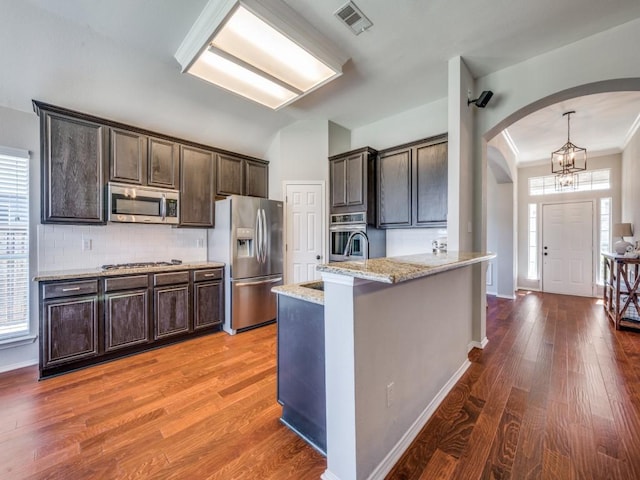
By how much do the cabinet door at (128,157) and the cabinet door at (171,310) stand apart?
4.35 ft

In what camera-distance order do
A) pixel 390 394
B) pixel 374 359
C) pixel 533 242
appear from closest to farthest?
pixel 374 359, pixel 390 394, pixel 533 242

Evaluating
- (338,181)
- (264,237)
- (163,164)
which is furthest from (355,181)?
(163,164)

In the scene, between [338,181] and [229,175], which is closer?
[229,175]

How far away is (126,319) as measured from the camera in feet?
9.39

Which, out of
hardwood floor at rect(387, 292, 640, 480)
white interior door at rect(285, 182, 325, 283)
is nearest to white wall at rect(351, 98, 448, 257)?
white interior door at rect(285, 182, 325, 283)

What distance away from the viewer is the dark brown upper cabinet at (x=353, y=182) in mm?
3836

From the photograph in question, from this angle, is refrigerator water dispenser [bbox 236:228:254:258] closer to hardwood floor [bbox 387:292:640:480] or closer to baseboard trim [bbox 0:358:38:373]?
baseboard trim [bbox 0:358:38:373]

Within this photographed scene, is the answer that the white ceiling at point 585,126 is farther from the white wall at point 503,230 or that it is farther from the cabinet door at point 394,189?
the cabinet door at point 394,189

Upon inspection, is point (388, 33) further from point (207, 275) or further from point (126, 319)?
point (126, 319)

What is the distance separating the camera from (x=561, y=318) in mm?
4188

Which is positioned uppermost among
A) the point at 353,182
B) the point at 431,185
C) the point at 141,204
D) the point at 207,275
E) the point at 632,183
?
the point at 632,183

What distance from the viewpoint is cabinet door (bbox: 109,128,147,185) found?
3.00 metres

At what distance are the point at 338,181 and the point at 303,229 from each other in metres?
0.93

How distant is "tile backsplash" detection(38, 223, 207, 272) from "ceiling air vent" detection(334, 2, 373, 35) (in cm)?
313
